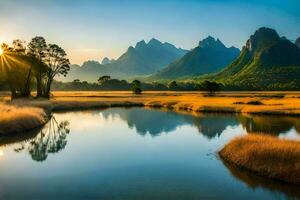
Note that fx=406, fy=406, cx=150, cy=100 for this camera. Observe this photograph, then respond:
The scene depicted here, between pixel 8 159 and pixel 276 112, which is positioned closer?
pixel 8 159

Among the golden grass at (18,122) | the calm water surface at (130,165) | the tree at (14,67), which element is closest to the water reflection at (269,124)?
the calm water surface at (130,165)

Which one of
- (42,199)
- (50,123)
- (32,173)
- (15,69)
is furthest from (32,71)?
(42,199)

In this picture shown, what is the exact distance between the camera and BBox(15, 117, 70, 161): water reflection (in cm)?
3756

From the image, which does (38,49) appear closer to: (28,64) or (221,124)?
(28,64)

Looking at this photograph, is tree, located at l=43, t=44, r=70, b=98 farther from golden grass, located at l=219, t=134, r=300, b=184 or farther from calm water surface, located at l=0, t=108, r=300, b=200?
golden grass, located at l=219, t=134, r=300, b=184

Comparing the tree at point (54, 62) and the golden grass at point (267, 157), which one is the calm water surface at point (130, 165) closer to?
the golden grass at point (267, 157)

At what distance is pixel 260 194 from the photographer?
23.0 m

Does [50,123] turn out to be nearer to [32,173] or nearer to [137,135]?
[137,135]

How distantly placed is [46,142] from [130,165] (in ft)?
54.4

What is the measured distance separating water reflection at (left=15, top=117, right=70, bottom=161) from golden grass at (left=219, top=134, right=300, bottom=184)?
16.1 meters

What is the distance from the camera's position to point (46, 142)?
44.3 meters

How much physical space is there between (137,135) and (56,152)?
14084 millimetres

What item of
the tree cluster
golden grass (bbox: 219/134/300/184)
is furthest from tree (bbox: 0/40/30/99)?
golden grass (bbox: 219/134/300/184)

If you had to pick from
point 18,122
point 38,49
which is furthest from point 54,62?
point 18,122
